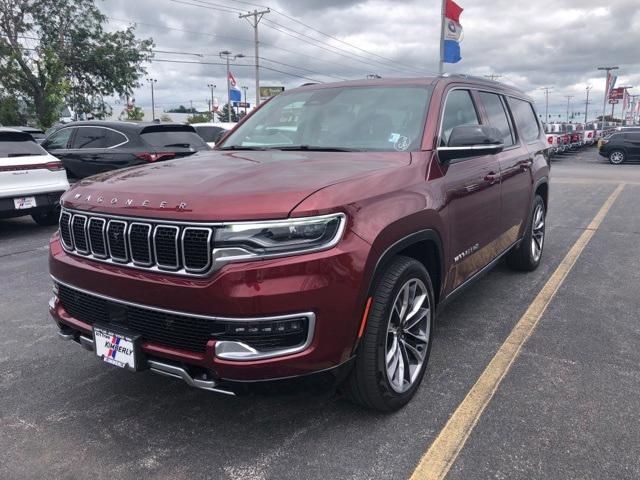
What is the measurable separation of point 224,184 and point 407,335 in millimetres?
1363

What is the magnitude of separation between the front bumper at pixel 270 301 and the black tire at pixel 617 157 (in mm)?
26957

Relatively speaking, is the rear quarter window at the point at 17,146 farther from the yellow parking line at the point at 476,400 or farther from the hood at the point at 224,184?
the yellow parking line at the point at 476,400

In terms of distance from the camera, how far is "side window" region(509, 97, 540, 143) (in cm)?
529

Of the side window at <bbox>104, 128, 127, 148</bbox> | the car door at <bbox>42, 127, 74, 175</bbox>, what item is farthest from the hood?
the car door at <bbox>42, 127, 74, 175</bbox>

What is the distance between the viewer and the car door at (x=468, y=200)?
3.47 metres

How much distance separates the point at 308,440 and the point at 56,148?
29.6 ft

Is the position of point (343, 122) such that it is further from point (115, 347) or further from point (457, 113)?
point (115, 347)

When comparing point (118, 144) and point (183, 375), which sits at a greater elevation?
point (118, 144)

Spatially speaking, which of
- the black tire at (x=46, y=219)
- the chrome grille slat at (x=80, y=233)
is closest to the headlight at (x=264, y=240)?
the chrome grille slat at (x=80, y=233)

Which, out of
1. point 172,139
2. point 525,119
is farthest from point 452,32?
point 525,119

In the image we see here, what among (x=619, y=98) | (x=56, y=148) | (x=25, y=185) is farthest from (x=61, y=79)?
(x=619, y=98)

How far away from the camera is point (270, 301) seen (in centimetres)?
229

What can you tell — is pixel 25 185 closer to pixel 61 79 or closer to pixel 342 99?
pixel 342 99

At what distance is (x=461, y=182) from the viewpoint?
3.56 m
